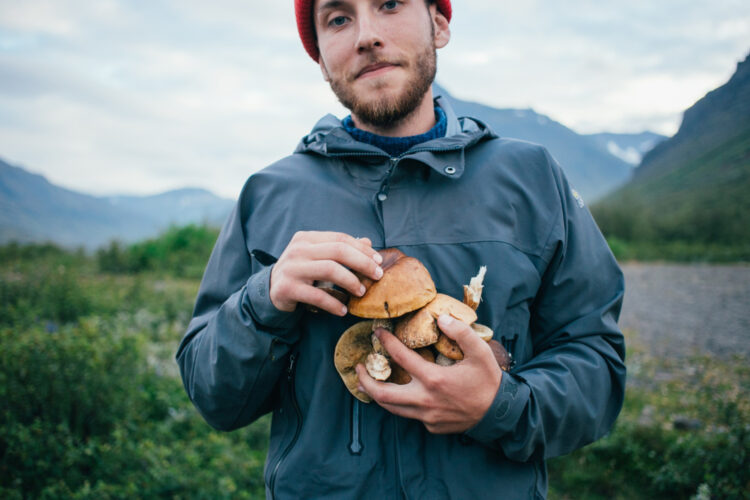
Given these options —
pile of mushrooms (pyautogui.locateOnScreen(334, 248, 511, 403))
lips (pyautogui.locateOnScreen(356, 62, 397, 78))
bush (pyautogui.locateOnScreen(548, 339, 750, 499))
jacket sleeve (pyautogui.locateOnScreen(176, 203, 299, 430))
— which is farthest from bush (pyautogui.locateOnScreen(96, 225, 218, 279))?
pile of mushrooms (pyautogui.locateOnScreen(334, 248, 511, 403))

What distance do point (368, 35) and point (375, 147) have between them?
1.43 ft

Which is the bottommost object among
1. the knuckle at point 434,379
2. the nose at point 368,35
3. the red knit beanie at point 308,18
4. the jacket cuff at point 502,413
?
the jacket cuff at point 502,413

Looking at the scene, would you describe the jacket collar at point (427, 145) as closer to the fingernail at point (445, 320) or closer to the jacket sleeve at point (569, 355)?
the jacket sleeve at point (569, 355)

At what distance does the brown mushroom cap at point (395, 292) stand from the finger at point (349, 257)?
4 centimetres

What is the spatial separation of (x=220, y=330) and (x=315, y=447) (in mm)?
532

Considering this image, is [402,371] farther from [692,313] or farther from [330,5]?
[692,313]

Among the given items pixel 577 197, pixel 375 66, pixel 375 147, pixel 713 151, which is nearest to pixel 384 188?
pixel 375 147

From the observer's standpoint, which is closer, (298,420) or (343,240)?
(343,240)

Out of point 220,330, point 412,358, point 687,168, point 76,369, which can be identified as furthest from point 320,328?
point 687,168

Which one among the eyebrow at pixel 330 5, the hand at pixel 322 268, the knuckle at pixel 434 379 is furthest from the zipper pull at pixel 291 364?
the eyebrow at pixel 330 5

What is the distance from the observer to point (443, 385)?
1.21 meters

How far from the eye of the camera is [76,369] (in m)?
3.87

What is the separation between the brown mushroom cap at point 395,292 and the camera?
121 centimetres

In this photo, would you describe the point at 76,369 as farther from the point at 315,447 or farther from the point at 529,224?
the point at 529,224
